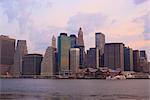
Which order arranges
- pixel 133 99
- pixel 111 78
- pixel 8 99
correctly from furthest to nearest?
1. pixel 111 78
2. pixel 133 99
3. pixel 8 99

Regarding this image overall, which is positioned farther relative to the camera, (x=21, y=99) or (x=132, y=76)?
(x=132, y=76)

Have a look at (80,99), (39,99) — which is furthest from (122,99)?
(39,99)

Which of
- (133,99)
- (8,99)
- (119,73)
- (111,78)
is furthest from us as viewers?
(111,78)

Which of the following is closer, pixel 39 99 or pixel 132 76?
pixel 39 99

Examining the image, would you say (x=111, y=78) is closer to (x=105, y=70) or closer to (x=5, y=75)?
(x=105, y=70)

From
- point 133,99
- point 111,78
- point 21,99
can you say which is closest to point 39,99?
point 21,99

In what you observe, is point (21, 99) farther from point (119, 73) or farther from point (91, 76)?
point (91, 76)

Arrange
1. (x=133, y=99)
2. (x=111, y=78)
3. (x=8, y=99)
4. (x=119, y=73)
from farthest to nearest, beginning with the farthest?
1. (x=111, y=78)
2. (x=119, y=73)
3. (x=133, y=99)
4. (x=8, y=99)

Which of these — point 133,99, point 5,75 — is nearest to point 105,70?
point 5,75
